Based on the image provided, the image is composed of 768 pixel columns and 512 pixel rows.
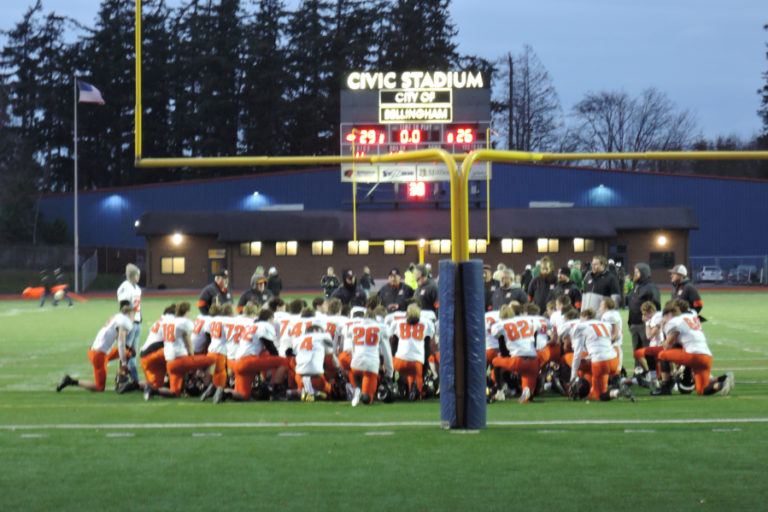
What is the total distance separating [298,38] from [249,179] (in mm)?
22045

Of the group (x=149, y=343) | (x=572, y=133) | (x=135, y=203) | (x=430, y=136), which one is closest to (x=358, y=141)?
(x=430, y=136)

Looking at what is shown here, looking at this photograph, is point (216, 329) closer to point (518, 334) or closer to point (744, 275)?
point (518, 334)

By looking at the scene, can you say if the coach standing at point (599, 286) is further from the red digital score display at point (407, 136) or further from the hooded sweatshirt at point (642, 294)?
the red digital score display at point (407, 136)

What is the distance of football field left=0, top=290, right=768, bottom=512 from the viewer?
6.07m

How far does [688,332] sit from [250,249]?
3995cm

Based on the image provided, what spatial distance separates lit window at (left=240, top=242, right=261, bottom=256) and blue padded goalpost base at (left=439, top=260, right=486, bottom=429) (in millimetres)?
41399

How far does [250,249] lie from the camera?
49.3 m

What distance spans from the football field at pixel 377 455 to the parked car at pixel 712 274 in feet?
131

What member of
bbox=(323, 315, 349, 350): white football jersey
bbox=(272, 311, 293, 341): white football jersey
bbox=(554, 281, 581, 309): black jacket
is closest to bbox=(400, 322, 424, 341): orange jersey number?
bbox=(323, 315, 349, 350): white football jersey

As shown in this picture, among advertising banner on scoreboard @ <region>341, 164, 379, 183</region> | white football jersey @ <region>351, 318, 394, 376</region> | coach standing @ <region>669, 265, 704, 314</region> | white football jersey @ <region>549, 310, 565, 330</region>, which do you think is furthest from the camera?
advertising banner on scoreboard @ <region>341, 164, 379, 183</region>

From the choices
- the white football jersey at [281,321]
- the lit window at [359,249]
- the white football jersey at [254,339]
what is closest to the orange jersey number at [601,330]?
the white football jersey at [281,321]

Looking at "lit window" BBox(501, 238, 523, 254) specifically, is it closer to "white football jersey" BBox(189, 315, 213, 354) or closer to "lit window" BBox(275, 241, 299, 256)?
"lit window" BBox(275, 241, 299, 256)

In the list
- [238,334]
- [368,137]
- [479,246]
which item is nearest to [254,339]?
[238,334]

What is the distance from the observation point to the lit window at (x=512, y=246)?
48688 mm
